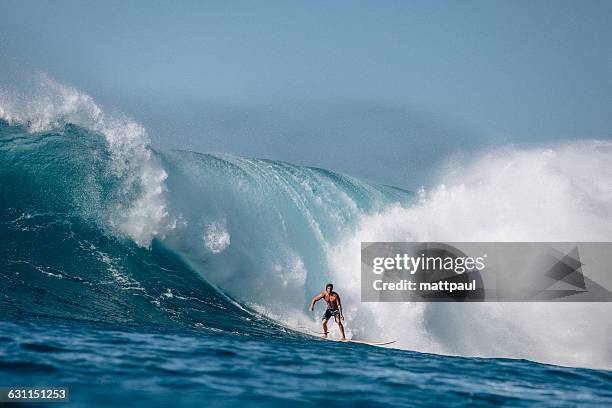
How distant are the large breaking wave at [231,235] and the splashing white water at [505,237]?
4 cm

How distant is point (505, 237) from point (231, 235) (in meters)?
7.55

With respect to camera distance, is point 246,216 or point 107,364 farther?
point 246,216

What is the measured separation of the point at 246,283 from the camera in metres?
13.2

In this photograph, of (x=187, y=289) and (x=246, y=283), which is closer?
(x=187, y=289)

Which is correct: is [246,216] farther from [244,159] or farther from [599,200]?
[599,200]

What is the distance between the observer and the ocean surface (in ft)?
19.0

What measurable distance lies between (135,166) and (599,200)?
12693 mm

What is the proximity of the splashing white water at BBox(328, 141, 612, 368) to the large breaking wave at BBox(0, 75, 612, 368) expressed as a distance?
1.5 inches

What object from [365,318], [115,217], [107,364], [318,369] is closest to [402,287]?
[365,318]

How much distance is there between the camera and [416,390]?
19.2ft

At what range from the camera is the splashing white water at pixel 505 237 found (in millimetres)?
12734

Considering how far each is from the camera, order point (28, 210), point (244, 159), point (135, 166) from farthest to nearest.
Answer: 1. point (244, 159)
2. point (135, 166)
3. point (28, 210)

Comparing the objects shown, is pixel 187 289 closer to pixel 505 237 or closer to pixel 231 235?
pixel 231 235

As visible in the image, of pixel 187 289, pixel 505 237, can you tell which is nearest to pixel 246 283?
pixel 187 289
